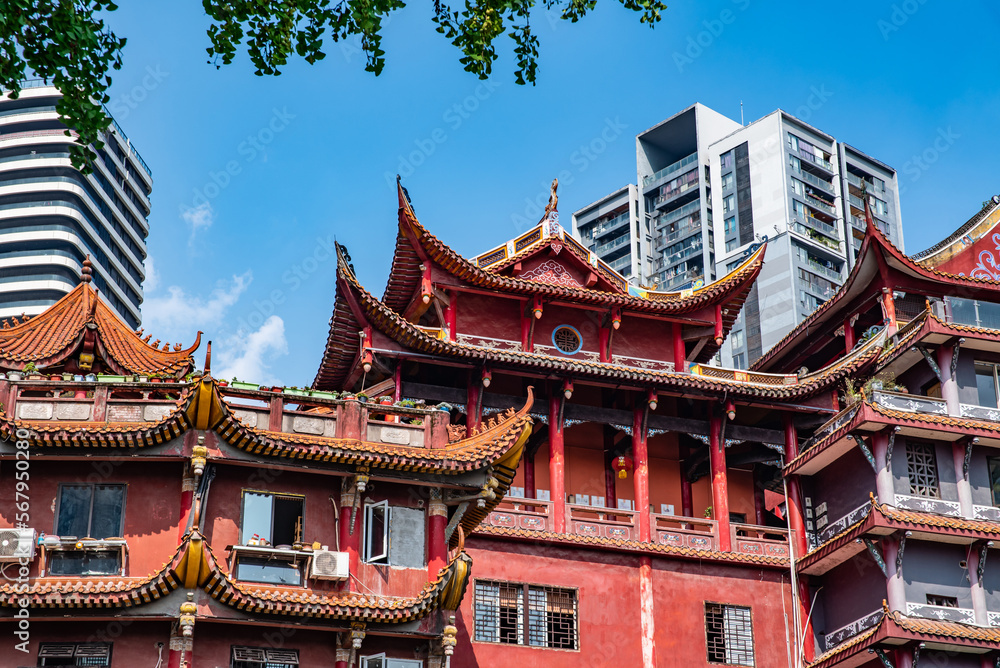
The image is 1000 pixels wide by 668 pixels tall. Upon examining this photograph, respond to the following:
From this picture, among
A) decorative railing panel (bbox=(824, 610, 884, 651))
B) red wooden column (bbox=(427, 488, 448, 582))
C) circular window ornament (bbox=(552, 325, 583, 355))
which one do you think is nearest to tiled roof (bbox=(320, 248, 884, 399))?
circular window ornament (bbox=(552, 325, 583, 355))

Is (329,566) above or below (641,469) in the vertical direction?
below

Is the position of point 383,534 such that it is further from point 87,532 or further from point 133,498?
point 87,532

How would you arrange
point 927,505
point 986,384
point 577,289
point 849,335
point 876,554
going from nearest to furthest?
point 876,554, point 927,505, point 986,384, point 577,289, point 849,335

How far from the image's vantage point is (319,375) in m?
40.6

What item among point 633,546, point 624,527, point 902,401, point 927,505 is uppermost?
point 902,401

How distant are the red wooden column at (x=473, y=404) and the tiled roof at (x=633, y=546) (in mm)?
3391

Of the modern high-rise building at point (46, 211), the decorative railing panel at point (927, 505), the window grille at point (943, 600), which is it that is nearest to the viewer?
the window grille at point (943, 600)

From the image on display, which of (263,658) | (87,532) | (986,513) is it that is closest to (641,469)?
(986,513)

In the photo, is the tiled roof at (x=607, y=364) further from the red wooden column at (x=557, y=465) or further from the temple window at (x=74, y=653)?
the temple window at (x=74, y=653)

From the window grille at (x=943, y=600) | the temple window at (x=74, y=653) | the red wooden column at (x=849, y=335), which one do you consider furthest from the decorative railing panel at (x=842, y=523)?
the temple window at (x=74, y=653)

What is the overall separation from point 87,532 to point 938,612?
21.5 m

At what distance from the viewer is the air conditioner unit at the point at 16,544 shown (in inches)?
985

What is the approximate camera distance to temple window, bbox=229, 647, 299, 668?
84.7 ft

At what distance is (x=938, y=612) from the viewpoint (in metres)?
33.7
